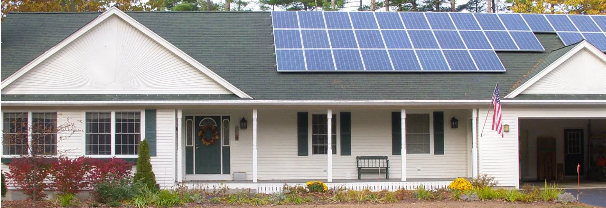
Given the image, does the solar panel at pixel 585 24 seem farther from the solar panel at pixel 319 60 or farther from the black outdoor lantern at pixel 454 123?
the solar panel at pixel 319 60

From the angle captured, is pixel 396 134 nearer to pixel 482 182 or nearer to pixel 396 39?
pixel 482 182

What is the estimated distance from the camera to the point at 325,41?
19.9 meters

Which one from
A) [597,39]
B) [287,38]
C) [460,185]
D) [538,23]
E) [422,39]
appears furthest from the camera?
[538,23]

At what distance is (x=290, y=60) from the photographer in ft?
61.4

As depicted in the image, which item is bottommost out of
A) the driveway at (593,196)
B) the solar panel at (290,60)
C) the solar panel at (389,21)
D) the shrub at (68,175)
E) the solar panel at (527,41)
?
the driveway at (593,196)

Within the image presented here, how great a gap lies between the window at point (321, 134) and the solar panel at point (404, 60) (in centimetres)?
234

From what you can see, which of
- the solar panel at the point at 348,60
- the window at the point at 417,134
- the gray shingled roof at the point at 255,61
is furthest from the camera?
the window at the point at 417,134

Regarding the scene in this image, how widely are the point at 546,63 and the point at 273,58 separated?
773cm

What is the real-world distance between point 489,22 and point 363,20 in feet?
14.0

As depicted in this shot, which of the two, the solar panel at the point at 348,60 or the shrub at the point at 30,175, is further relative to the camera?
the solar panel at the point at 348,60

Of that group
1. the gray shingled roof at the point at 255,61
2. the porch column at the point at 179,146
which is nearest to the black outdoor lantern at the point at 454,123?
the gray shingled roof at the point at 255,61

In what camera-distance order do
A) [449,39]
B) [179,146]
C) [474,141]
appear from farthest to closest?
1. [449,39]
2. [474,141]
3. [179,146]

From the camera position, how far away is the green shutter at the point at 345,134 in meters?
18.8

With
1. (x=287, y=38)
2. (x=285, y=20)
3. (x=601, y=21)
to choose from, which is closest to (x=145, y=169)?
(x=287, y=38)
